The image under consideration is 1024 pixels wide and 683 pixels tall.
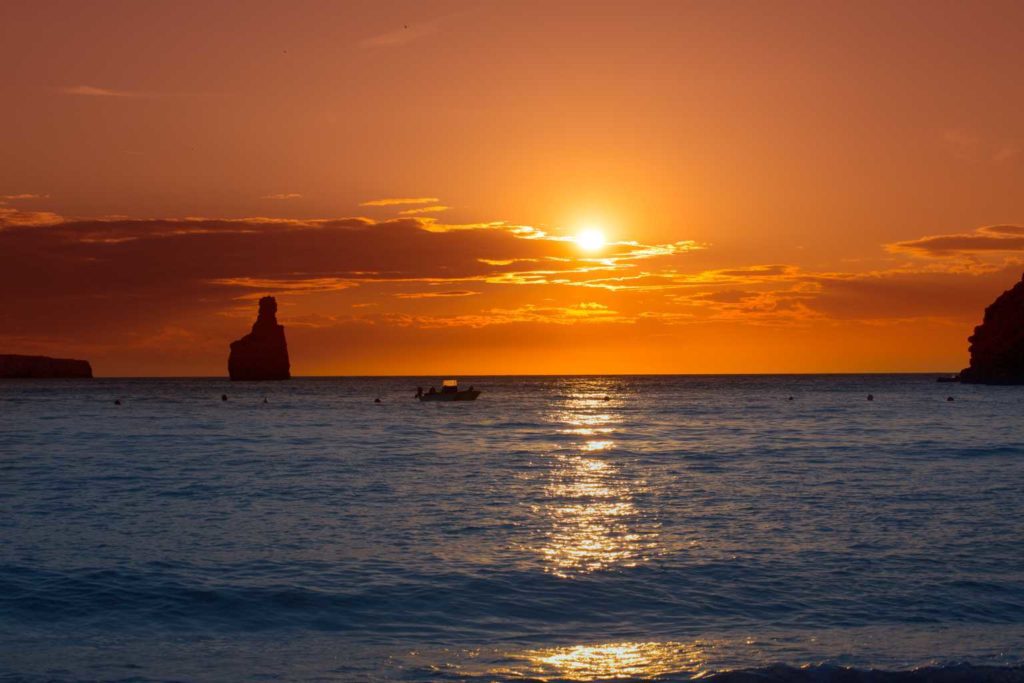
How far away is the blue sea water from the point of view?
15.6 meters

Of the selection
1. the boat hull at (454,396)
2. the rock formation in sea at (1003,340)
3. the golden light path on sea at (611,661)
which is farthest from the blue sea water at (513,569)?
the rock formation in sea at (1003,340)

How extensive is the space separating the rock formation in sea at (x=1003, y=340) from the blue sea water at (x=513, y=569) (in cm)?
14732

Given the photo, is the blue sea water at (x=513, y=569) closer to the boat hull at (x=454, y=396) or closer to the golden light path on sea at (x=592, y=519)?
the golden light path on sea at (x=592, y=519)

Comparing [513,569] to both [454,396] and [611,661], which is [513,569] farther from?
[454,396]

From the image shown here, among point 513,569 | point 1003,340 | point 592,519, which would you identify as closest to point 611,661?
point 513,569

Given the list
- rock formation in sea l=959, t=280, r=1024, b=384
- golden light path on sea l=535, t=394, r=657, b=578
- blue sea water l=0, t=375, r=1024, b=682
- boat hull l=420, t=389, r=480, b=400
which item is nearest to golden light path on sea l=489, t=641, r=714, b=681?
blue sea water l=0, t=375, r=1024, b=682

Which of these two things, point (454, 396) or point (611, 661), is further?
point (454, 396)

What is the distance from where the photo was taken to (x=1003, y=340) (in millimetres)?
183625

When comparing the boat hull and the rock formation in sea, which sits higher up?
the rock formation in sea

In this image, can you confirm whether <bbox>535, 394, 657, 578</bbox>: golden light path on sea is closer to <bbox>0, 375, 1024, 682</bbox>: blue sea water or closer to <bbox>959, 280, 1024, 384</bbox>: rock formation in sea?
<bbox>0, 375, 1024, 682</bbox>: blue sea water

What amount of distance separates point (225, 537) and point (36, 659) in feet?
37.7

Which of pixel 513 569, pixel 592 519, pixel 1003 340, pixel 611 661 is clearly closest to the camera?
pixel 611 661

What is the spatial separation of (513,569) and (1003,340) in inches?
7385

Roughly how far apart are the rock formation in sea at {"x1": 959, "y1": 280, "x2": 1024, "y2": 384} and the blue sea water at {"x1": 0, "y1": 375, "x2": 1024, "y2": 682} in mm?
147318
